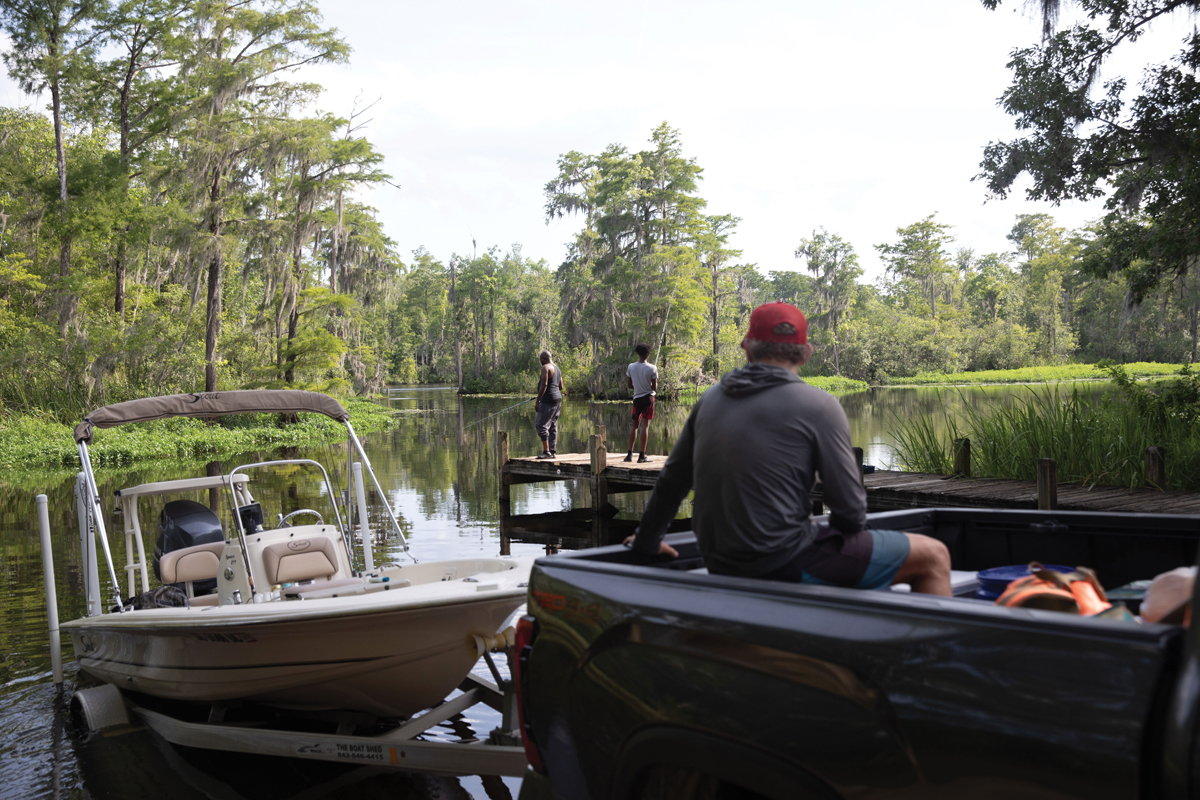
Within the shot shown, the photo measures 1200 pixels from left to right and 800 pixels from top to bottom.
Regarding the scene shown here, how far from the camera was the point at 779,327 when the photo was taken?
116 inches

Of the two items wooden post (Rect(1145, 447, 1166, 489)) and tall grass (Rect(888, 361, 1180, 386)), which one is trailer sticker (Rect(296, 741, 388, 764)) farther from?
tall grass (Rect(888, 361, 1180, 386))

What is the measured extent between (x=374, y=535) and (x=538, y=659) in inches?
478

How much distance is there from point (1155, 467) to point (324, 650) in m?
8.97

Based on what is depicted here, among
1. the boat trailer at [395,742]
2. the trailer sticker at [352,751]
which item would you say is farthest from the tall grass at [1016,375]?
the trailer sticker at [352,751]

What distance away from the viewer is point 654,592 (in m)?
2.37

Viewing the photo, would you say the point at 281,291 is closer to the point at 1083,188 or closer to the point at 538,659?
the point at 1083,188

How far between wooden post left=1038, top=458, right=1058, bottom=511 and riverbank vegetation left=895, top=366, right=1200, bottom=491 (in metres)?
2.20

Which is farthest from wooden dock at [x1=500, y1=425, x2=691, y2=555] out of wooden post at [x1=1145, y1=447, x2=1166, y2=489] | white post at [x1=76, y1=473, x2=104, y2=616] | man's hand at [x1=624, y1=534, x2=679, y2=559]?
man's hand at [x1=624, y1=534, x2=679, y2=559]

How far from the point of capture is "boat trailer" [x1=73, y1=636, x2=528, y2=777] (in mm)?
4949

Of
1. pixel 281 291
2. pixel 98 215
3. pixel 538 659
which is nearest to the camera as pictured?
pixel 538 659

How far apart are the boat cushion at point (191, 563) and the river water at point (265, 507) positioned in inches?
45.8

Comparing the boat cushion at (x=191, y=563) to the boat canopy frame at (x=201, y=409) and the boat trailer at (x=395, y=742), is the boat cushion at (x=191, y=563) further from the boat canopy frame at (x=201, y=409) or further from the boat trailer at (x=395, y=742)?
the boat trailer at (x=395, y=742)

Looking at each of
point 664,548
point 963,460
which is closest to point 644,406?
point 963,460

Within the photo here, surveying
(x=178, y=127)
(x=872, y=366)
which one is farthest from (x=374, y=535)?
(x=872, y=366)
